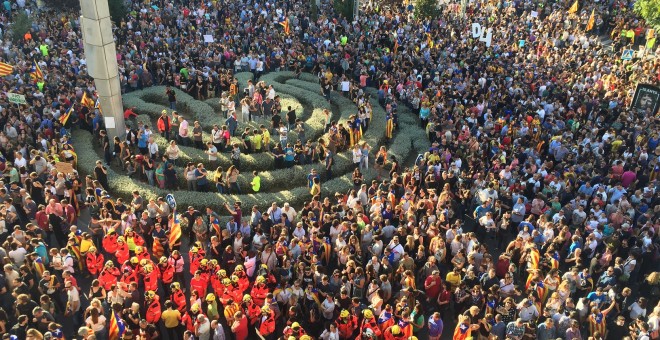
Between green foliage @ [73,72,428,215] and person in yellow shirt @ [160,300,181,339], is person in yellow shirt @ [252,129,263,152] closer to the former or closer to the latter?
green foliage @ [73,72,428,215]

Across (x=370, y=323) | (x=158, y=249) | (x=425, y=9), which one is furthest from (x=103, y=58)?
(x=425, y=9)

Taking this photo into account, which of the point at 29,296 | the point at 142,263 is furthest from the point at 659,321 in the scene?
the point at 29,296

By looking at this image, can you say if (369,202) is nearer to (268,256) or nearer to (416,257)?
(416,257)

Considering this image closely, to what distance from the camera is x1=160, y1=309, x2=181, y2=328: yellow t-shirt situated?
11.5 metres

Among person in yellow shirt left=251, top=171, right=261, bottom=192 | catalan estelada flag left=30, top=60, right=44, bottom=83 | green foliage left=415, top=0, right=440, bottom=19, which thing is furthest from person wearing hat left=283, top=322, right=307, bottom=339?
green foliage left=415, top=0, right=440, bottom=19

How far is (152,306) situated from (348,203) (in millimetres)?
6443

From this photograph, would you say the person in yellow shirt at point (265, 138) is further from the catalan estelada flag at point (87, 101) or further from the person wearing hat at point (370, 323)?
the person wearing hat at point (370, 323)

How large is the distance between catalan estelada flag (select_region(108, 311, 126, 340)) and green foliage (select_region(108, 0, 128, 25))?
24139mm

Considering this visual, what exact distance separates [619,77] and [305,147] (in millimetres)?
15410

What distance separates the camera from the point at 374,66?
93.1 feet

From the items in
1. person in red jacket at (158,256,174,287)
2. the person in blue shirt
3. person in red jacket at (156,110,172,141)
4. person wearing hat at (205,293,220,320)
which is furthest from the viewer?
person in red jacket at (156,110,172,141)

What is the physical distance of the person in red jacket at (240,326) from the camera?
37.6ft

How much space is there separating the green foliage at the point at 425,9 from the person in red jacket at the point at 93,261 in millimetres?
28095

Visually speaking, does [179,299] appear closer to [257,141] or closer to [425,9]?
[257,141]
